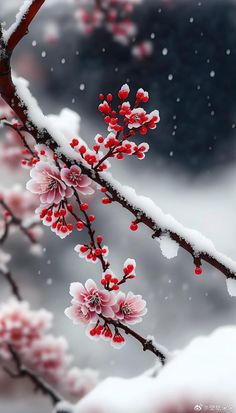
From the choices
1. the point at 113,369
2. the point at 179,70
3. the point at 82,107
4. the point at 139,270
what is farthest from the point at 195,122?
the point at 113,369

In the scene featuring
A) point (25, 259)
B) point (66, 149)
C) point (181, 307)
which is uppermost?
point (181, 307)

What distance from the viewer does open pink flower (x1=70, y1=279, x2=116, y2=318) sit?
1.54 meters

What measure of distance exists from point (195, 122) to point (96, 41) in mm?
1729

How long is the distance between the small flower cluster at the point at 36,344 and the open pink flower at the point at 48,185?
3943 mm

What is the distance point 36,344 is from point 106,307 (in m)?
4.25

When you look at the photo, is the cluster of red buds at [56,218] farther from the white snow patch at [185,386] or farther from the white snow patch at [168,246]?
the white snow patch at [185,386]

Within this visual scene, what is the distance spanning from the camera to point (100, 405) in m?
2.20

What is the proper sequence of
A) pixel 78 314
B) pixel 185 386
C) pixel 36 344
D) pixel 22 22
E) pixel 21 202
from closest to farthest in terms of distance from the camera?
pixel 22 22 < pixel 78 314 < pixel 185 386 < pixel 36 344 < pixel 21 202

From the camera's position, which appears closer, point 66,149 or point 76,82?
point 66,149

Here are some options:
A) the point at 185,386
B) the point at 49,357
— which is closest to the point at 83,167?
the point at 185,386

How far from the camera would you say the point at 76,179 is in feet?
4.79

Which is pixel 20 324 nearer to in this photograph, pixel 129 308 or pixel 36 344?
pixel 36 344

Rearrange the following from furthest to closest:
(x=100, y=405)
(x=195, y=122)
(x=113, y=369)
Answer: (x=195, y=122)
(x=113, y=369)
(x=100, y=405)

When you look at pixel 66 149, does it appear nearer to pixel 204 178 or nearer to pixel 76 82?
pixel 76 82
